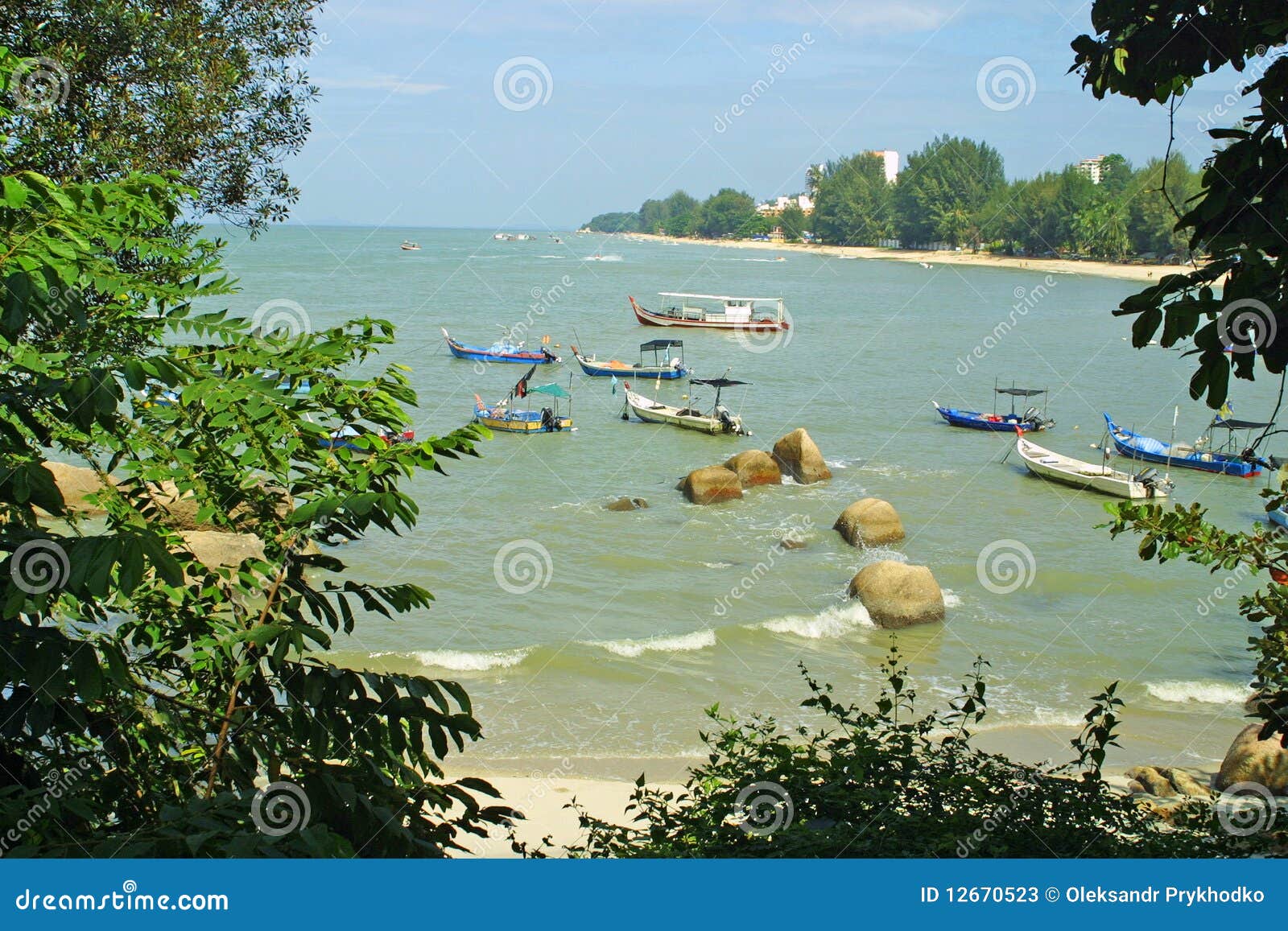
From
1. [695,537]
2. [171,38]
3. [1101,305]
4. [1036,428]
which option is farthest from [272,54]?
[1101,305]

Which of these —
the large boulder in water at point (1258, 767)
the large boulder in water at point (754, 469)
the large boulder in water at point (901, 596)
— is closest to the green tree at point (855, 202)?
the large boulder in water at point (754, 469)

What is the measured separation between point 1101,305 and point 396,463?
261 feet

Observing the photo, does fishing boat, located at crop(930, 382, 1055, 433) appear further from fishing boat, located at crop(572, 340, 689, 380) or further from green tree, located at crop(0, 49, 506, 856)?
green tree, located at crop(0, 49, 506, 856)

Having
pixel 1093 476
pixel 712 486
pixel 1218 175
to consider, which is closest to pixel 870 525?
pixel 712 486

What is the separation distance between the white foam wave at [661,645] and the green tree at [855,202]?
124151 millimetres

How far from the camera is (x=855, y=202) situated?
133625 millimetres

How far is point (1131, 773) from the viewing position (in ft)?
34.7

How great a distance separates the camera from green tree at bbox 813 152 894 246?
438ft

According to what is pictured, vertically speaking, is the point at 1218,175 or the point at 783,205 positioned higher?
the point at 783,205

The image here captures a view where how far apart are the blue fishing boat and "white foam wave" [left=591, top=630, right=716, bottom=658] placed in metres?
18.4

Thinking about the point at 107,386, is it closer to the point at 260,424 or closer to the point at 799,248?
the point at 260,424

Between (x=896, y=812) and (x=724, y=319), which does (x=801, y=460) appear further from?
(x=724, y=319)

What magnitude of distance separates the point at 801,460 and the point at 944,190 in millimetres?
104424

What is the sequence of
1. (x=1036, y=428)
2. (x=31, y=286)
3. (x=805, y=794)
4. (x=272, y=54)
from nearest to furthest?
1. (x=31, y=286)
2. (x=805, y=794)
3. (x=272, y=54)
4. (x=1036, y=428)
